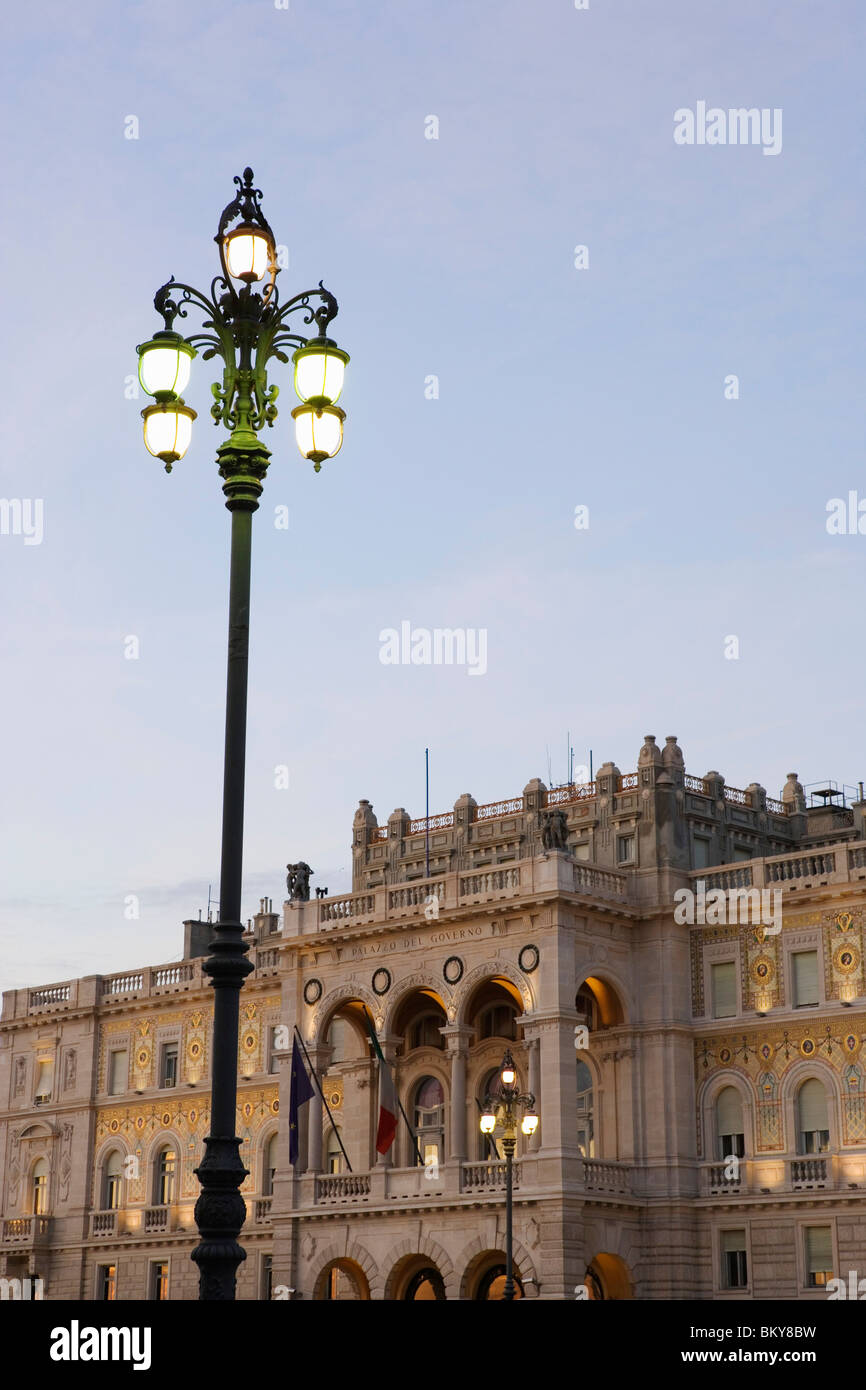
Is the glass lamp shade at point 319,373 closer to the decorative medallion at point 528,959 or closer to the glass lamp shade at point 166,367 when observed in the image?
the glass lamp shade at point 166,367

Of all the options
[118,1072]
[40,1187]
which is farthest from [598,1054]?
[40,1187]

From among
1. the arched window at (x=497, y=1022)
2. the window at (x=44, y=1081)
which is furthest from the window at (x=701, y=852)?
the window at (x=44, y=1081)

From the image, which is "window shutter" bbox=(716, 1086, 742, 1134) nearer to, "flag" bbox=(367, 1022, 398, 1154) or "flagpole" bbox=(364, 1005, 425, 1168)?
"flagpole" bbox=(364, 1005, 425, 1168)

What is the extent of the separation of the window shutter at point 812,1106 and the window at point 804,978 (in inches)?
83.7

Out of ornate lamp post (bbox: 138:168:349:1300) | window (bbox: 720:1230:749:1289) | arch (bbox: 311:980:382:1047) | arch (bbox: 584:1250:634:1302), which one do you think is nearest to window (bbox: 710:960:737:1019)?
window (bbox: 720:1230:749:1289)

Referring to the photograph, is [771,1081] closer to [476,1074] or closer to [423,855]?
[476,1074]

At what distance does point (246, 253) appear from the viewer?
51.9 ft

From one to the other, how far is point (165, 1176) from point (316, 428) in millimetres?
56117

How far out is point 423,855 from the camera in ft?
215

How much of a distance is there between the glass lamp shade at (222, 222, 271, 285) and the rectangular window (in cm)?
4427

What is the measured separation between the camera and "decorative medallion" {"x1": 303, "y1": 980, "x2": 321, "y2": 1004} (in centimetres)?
5741
